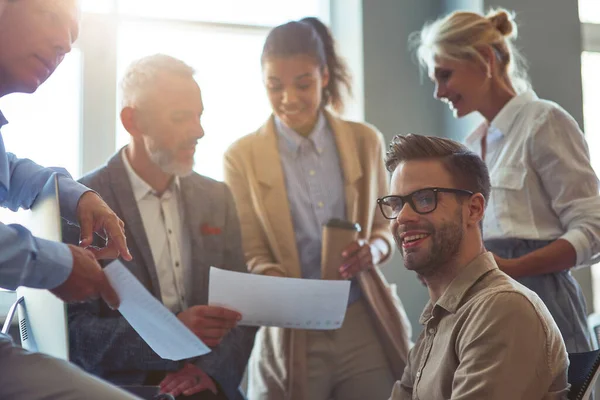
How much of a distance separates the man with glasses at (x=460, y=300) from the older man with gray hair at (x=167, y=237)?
700 mm

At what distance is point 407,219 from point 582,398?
578 mm

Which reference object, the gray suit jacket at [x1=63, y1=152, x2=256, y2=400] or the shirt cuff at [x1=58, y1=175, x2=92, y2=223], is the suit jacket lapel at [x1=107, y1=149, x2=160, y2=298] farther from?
the shirt cuff at [x1=58, y1=175, x2=92, y2=223]

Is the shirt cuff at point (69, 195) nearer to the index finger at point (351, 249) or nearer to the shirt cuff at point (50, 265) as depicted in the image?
the shirt cuff at point (50, 265)

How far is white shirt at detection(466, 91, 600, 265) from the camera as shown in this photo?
100 inches

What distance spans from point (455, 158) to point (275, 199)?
104 centimetres

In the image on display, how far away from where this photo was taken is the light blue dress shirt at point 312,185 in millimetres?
2932

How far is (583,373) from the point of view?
5.67ft

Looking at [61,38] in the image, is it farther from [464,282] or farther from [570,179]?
[570,179]

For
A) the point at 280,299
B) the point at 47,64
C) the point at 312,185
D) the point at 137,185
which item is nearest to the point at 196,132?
the point at 137,185

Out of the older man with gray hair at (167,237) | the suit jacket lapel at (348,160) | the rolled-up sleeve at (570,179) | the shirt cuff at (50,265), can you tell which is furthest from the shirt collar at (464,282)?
the suit jacket lapel at (348,160)

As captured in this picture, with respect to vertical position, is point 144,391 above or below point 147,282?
below

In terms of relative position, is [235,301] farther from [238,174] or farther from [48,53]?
[48,53]

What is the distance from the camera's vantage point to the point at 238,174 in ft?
9.87

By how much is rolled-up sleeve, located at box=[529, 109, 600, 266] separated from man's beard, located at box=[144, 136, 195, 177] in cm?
117
